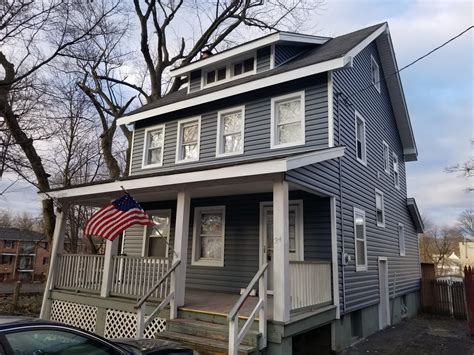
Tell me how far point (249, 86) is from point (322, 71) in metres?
2.00

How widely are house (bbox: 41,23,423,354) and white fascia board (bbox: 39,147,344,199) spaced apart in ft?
0.08

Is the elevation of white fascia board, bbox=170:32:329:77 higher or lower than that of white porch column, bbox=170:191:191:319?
higher

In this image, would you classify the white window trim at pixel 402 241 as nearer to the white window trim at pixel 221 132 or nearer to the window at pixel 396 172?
the window at pixel 396 172

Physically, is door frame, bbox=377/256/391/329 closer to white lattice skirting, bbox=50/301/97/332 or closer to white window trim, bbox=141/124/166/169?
white window trim, bbox=141/124/166/169

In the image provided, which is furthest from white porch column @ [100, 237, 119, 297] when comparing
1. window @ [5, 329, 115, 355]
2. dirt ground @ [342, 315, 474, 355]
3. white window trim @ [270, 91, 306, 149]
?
dirt ground @ [342, 315, 474, 355]

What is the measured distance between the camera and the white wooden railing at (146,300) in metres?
6.37

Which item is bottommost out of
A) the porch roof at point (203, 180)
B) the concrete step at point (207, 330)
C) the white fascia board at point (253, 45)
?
the concrete step at point (207, 330)

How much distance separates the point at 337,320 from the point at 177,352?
493 cm

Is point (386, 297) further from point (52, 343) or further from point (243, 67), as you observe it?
point (52, 343)

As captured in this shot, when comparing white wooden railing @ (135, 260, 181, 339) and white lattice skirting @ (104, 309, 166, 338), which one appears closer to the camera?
white wooden railing @ (135, 260, 181, 339)

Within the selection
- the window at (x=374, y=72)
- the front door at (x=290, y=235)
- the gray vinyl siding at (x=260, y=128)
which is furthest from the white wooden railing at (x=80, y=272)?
the window at (x=374, y=72)

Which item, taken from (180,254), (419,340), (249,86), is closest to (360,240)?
(419,340)

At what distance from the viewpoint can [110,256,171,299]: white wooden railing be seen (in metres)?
7.39

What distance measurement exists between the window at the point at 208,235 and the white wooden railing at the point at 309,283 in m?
3.00
